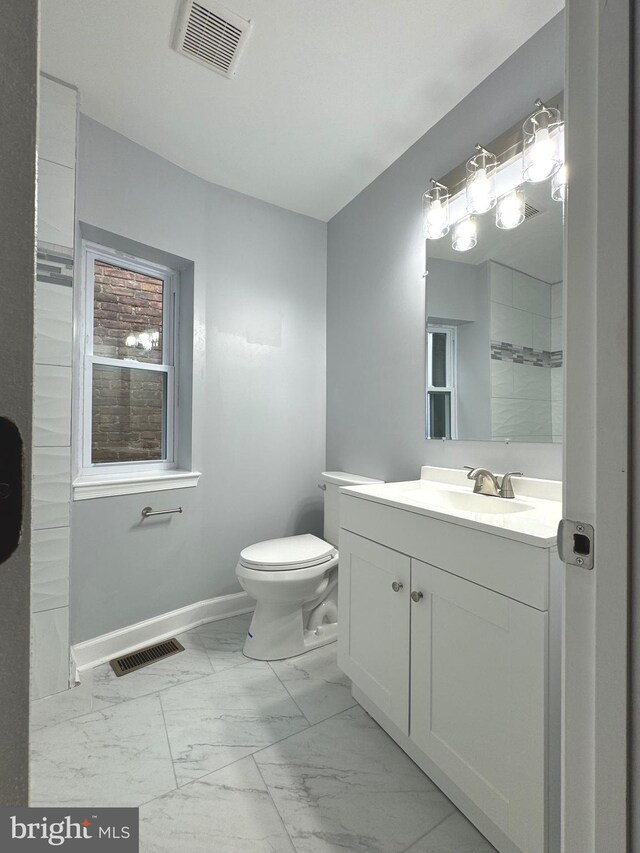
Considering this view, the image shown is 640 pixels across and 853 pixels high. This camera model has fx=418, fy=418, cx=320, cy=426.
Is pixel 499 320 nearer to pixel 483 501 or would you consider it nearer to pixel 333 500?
pixel 483 501

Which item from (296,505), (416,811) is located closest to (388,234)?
(296,505)

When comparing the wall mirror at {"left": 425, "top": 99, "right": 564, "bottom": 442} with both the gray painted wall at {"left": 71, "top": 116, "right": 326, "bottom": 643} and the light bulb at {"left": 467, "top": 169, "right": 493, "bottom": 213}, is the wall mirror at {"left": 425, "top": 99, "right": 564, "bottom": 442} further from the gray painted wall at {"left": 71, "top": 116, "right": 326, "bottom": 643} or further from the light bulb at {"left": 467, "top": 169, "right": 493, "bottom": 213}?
the gray painted wall at {"left": 71, "top": 116, "right": 326, "bottom": 643}

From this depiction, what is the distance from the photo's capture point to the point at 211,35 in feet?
4.80

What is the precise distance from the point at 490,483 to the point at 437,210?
120 centimetres

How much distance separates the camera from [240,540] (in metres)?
2.44

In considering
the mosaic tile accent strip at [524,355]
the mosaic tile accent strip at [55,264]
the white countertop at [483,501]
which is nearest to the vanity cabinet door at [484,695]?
the white countertop at [483,501]

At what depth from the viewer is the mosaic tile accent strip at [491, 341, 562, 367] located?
143cm

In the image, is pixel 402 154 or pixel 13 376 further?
pixel 402 154

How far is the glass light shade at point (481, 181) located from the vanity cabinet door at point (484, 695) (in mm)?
1390

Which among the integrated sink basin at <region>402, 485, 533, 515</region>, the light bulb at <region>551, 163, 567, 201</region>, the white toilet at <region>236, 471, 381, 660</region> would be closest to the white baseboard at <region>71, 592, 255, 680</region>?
the white toilet at <region>236, 471, 381, 660</region>

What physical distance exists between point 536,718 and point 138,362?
218cm

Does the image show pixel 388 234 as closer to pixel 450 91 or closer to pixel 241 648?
pixel 450 91

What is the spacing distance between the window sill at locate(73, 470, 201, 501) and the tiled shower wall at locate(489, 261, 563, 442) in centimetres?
152

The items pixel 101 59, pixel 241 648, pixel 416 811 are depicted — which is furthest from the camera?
pixel 241 648
